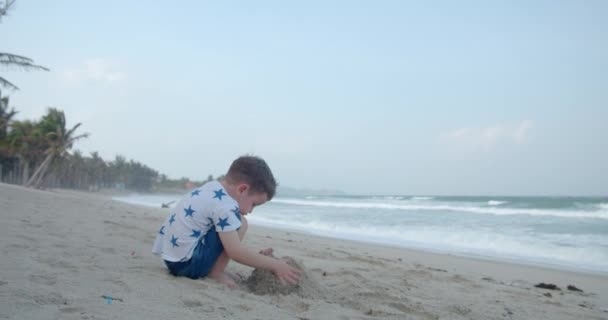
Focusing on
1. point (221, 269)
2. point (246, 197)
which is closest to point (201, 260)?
point (221, 269)

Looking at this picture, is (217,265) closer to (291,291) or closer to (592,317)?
(291,291)

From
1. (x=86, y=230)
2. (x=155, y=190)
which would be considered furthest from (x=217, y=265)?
(x=155, y=190)

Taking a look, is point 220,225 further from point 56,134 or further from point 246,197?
point 56,134

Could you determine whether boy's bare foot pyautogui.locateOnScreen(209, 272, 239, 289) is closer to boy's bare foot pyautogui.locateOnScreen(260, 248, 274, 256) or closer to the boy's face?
boy's bare foot pyautogui.locateOnScreen(260, 248, 274, 256)

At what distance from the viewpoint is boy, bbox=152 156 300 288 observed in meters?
2.72

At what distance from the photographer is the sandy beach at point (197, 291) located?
212cm

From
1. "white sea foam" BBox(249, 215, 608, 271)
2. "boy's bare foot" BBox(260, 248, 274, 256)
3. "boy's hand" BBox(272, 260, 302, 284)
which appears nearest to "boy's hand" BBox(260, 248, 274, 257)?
"boy's bare foot" BBox(260, 248, 274, 256)

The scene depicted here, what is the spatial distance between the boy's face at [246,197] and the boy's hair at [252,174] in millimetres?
28

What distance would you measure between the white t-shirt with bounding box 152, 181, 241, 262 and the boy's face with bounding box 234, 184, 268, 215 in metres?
0.09

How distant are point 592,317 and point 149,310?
3.49m

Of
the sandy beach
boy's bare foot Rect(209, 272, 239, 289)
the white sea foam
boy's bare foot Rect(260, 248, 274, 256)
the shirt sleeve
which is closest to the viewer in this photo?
the sandy beach

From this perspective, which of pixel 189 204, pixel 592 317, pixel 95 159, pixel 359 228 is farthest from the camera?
pixel 95 159

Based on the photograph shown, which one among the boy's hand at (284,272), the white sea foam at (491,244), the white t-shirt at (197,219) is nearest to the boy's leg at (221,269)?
the white t-shirt at (197,219)

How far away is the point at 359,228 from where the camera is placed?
45.5 ft
